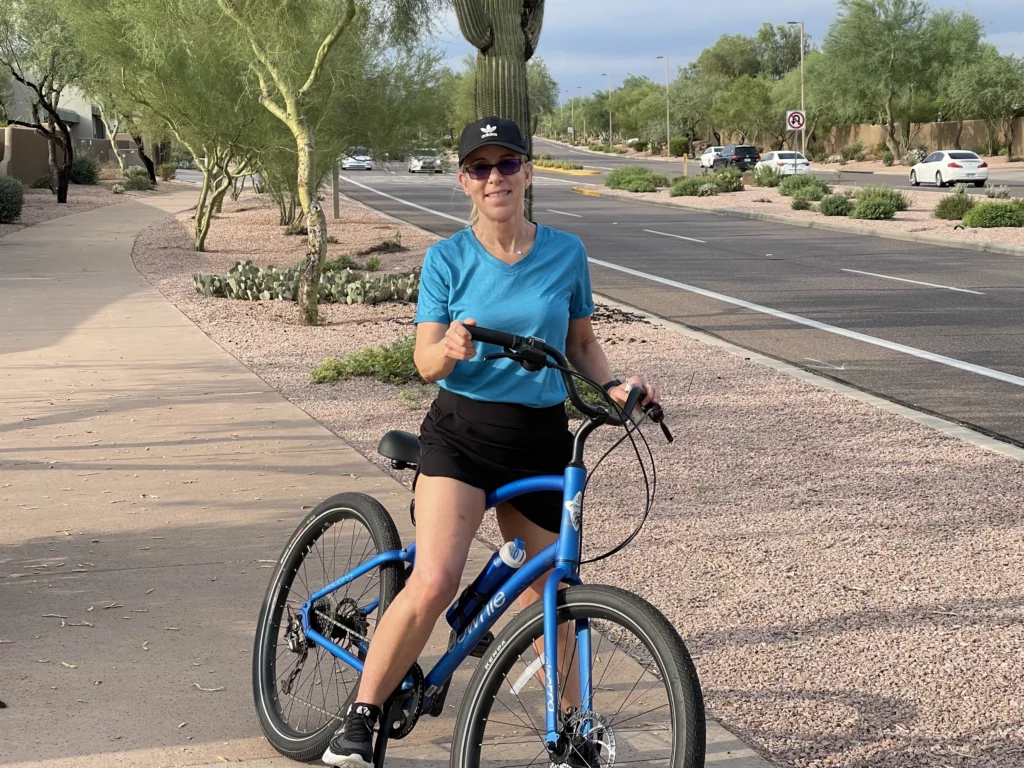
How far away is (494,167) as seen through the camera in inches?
134

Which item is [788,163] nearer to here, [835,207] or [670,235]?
[835,207]

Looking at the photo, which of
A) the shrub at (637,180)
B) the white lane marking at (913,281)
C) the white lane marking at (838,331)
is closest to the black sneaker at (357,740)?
the white lane marking at (838,331)

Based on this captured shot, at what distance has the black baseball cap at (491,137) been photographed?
131 inches

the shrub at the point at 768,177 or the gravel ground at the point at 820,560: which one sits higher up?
the shrub at the point at 768,177

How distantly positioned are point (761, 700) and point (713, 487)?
3002mm

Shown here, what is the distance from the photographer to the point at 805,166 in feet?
183

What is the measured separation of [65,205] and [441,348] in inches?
1604

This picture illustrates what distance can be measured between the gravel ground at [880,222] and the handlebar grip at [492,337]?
2184 centimetres

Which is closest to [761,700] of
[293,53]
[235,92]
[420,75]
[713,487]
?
[713,487]

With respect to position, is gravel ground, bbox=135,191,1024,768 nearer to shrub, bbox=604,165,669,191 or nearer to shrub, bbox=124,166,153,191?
shrub, bbox=604,165,669,191

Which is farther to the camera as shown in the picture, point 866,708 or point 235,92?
point 235,92

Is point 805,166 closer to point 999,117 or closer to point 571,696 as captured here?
point 999,117

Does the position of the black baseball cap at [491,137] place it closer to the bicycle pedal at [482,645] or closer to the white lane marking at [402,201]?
the bicycle pedal at [482,645]

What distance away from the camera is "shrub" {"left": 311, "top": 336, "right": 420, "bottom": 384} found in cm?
1061
